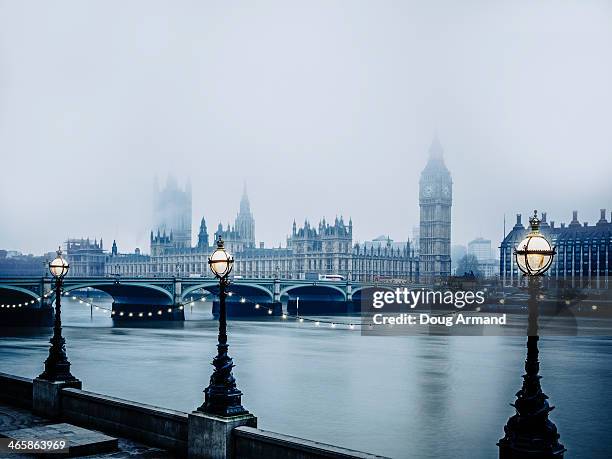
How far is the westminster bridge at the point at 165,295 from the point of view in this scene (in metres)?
59.0

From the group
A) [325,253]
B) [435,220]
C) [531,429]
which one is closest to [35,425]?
[531,429]

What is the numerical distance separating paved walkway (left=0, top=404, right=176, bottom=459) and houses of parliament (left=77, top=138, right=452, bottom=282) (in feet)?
391

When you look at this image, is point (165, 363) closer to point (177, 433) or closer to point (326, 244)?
point (177, 433)

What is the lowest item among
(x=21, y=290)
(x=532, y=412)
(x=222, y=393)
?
(x=21, y=290)

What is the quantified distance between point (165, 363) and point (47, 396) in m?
22.0

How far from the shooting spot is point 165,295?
73.1 metres

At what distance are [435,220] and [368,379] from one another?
13765 centimetres

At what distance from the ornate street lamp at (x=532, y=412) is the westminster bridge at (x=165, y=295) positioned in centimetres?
4986

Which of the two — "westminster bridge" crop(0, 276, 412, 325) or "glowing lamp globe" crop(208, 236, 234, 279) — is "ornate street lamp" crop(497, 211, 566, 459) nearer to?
"glowing lamp globe" crop(208, 236, 234, 279)

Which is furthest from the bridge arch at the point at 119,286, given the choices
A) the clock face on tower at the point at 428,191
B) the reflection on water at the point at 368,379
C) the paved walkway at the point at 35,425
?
the clock face on tower at the point at 428,191

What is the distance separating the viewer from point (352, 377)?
101ft

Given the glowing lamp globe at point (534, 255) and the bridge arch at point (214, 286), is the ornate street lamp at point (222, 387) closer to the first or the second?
the glowing lamp globe at point (534, 255)

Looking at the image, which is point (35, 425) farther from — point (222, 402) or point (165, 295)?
point (165, 295)

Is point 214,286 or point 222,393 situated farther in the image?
point 214,286
